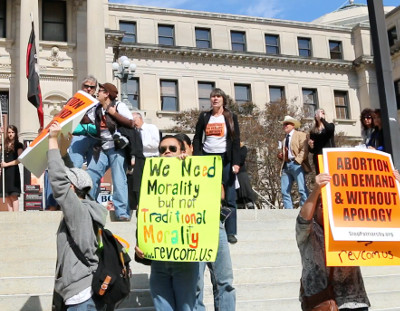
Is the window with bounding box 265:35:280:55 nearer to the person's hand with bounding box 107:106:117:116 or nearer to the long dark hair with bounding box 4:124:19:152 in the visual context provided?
the long dark hair with bounding box 4:124:19:152

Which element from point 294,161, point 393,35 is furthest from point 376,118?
point 393,35

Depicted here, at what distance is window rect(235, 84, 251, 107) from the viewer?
127 ft

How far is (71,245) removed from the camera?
3.77 meters

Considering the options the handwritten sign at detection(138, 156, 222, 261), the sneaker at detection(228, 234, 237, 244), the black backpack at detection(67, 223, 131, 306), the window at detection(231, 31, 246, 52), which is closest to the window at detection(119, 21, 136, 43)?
the window at detection(231, 31, 246, 52)

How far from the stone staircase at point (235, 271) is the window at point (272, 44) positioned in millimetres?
34017

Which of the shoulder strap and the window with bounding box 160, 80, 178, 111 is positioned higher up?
the window with bounding box 160, 80, 178, 111

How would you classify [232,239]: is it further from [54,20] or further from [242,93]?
[242,93]

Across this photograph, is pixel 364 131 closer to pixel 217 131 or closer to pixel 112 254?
pixel 217 131

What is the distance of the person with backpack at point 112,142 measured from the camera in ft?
24.7

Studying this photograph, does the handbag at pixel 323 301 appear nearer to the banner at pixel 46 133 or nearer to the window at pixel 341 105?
the banner at pixel 46 133

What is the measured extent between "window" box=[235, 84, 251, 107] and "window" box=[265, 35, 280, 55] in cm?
360

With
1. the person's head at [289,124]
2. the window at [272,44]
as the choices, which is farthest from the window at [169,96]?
the person's head at [289,124]

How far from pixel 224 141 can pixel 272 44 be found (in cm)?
3517

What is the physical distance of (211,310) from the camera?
5598mm
